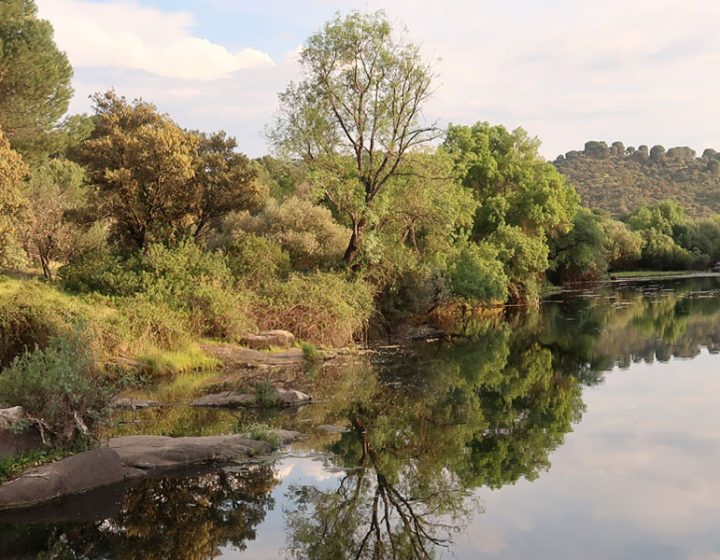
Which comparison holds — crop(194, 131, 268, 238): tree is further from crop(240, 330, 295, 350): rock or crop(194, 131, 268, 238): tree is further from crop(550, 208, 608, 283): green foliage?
crop(550, 208, 608, 283): green foliage

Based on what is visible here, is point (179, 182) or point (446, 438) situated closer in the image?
point (446, 438)

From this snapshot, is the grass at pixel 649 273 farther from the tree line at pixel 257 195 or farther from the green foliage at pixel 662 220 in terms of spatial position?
the tree line at pixel 257 195

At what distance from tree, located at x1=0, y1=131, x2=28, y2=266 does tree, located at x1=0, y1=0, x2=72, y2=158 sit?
9681mm

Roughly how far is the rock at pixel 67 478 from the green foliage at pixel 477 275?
31.0 meters

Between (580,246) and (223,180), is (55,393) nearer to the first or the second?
(223,180)

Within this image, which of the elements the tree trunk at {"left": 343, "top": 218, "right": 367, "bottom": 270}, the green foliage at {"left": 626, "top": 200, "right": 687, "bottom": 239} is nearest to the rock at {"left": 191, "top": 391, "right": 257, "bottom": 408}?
the tree trunk at {"left": 343, "top": 218, "right": 367, "bottom": 270}

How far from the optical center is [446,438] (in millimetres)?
14469

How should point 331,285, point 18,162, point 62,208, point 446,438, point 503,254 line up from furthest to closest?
point 503,254, point 62,208, point 331,285, point 18,162, point 446,438

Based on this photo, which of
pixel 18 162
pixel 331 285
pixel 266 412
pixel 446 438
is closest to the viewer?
pixel 446 438

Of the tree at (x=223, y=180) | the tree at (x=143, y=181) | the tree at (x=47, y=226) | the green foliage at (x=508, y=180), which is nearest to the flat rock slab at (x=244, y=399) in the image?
the tree at (x=143, y=181)

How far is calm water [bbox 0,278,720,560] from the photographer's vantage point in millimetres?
9469

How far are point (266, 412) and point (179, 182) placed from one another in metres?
14.7

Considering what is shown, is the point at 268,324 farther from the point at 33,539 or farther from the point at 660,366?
the point at 33,539

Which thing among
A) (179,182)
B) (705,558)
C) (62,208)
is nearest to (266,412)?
(705,558)
